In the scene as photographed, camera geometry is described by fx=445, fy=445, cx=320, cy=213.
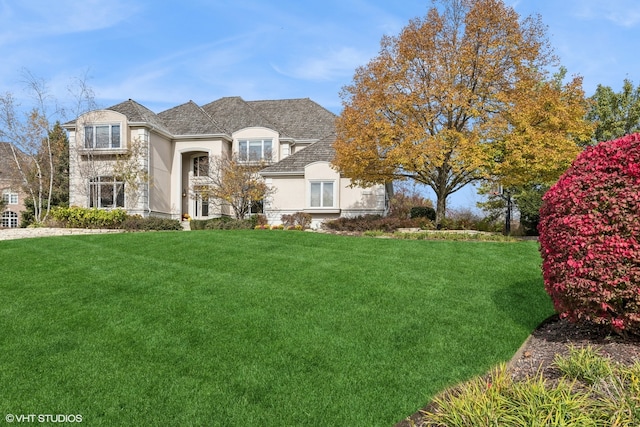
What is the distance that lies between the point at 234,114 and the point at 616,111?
23.8 meters

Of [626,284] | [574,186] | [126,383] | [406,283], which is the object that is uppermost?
[574,186]

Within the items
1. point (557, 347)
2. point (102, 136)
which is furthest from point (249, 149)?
point (557, 347)

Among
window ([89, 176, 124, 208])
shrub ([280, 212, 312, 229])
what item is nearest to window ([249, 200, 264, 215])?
shrub ([280, 212, 312, 229])

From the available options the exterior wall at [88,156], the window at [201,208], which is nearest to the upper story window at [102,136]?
the exterior wall at [88,156]

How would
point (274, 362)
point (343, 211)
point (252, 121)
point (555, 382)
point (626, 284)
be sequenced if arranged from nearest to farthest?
point (555, 382)
point (626, 284)
point (274, 362)
point (343, 211)
point (252, 121)

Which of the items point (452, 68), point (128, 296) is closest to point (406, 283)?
point (128, 296)

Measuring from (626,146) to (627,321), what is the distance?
1871 millimetres

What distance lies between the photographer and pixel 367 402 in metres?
4.14

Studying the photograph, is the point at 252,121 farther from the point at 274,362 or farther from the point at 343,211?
the point at 274,362

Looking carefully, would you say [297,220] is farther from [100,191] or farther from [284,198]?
[100,191]

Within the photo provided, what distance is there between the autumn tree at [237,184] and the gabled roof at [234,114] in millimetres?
3573

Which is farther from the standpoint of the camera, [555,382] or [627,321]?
[627,321]

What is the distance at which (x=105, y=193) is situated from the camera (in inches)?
999

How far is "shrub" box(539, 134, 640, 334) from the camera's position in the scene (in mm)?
4562
